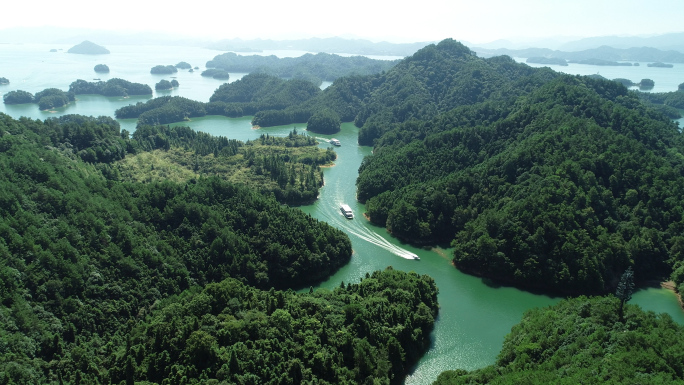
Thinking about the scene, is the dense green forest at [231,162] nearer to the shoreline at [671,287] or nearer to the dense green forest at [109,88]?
the shoreline at [671,287]

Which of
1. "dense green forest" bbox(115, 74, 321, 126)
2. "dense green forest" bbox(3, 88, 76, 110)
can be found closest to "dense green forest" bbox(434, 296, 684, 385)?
"dense green forest" bbox(115, 74, 321, 126)

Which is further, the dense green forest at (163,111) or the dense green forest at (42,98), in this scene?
the dense green forest at (42,98)

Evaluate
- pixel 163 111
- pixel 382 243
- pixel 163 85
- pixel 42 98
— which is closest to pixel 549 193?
pixel 382 243

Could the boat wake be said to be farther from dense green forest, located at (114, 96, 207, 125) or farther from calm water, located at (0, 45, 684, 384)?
dense green forest, located at (114, 96, 207, 125)

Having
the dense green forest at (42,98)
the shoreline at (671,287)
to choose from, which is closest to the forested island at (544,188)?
the shoreline at (671,287)

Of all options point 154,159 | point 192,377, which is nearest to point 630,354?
point 192,377
